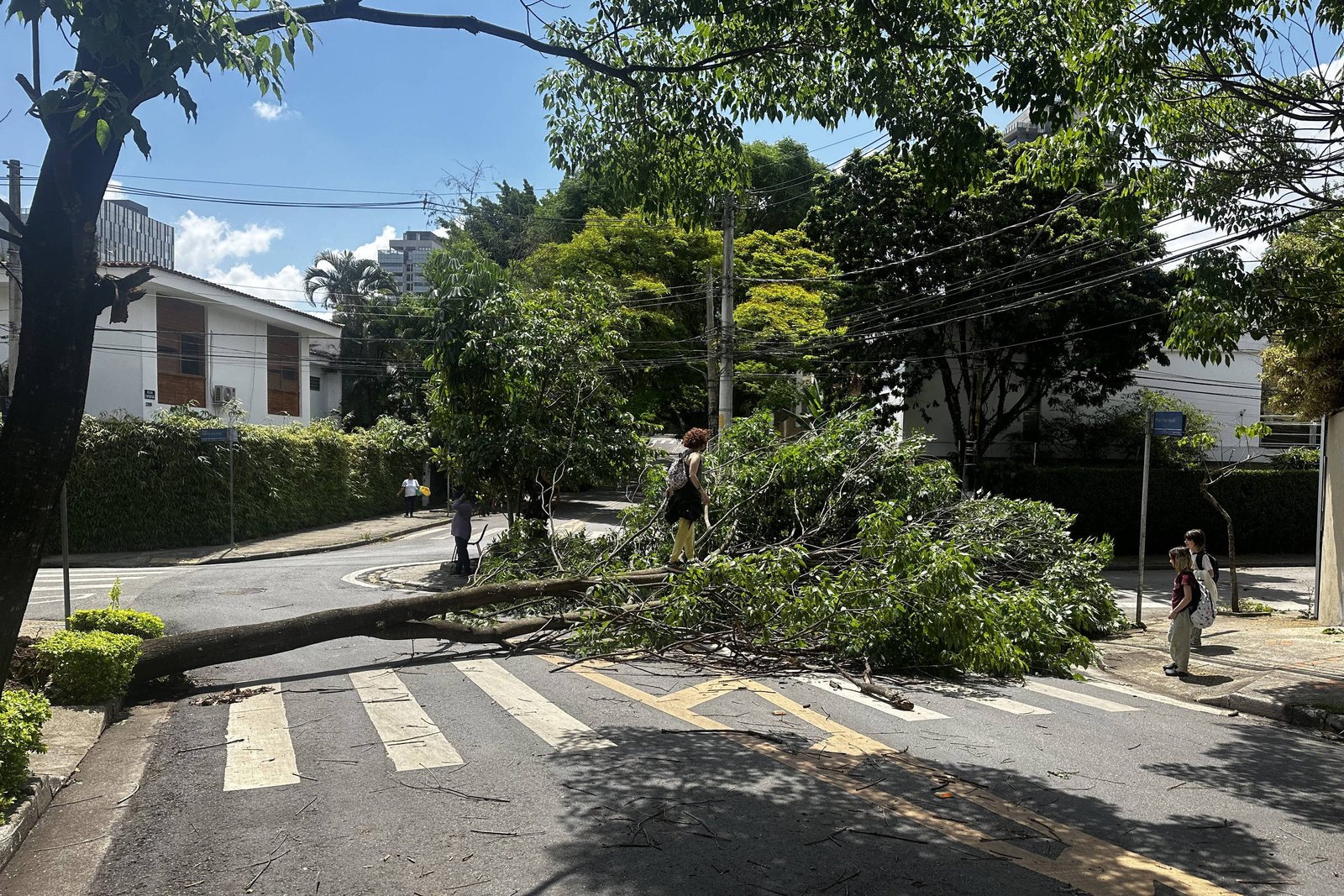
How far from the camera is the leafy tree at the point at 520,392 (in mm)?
16562

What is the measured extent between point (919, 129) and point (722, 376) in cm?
1630

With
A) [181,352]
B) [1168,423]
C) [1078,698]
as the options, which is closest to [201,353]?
[181,352]

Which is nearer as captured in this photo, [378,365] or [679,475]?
[679,475]

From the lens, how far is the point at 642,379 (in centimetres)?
3641

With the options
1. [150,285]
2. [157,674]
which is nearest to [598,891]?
[157,674]

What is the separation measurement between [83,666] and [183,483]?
60.7 ft

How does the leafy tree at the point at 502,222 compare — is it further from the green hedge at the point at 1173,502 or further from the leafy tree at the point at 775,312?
the green hedge at the point at 1173,502

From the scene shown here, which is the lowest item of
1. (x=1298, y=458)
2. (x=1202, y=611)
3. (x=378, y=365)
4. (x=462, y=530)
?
(x=1202, y=611)

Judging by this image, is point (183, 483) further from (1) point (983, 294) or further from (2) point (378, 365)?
(2) point (378, 365)

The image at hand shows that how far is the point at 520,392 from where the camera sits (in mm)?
17047

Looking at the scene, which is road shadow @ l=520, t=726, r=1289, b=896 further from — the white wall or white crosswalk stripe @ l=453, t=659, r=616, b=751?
the white wall

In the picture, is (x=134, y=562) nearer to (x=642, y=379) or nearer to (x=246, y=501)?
(x=246, y=501)

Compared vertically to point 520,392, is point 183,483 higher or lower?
lower

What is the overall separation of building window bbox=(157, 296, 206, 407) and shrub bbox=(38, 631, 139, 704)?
80.2 feet
